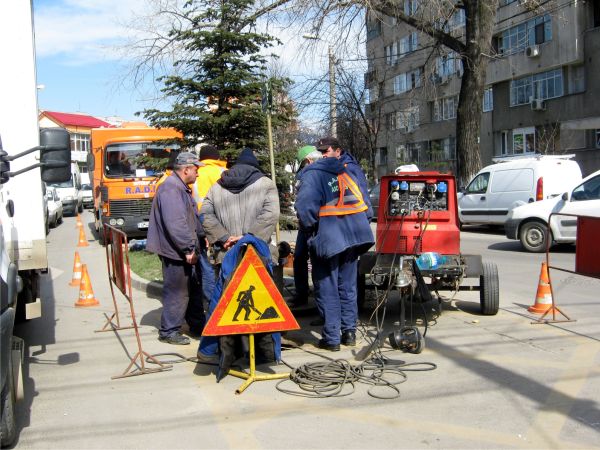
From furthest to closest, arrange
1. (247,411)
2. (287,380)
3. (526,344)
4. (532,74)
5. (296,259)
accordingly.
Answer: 1. (532,74)
2. (296,259)
3. (526,344)
4. (287,380)
5. (247,411)

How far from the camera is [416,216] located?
6.85 meters

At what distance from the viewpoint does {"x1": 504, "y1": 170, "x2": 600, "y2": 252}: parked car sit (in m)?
12.0

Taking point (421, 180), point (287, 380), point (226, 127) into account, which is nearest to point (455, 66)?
point (226, 127)

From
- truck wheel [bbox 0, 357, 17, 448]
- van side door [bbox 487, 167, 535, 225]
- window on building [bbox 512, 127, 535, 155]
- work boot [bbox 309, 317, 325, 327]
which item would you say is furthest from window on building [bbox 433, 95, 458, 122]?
truck wheel [bbox 0, 357, 17, 448]

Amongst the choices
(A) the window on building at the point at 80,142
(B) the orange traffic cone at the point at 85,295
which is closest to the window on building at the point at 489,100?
(B) the orange traffic cone at the point at 85,295

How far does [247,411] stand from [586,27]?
95.3ft

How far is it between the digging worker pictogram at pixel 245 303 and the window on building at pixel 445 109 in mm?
38093

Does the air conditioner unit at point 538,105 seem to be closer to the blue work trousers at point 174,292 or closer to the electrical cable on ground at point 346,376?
the blue work trousers at point 174,292

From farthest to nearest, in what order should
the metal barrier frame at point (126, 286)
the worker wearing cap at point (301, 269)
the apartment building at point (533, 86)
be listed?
the apartment building at point (533, 86), the worker wearing cap at point (301, 269), the metal barrier frame at point (126, 286)

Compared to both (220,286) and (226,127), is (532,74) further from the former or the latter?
(220,286)

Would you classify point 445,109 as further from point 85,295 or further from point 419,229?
point 419,229

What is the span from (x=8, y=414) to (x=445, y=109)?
41.7 meters

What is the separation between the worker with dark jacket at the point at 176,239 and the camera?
6133 millimetres

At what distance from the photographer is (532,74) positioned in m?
32.7
